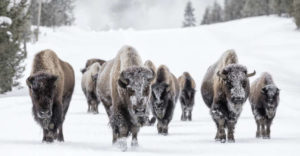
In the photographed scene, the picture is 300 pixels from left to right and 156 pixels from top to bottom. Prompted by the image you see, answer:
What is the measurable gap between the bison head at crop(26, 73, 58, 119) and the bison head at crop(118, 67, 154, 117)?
1.62 metres

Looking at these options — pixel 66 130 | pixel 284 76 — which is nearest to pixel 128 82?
pixel 66 130

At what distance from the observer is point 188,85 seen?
16.7 metres

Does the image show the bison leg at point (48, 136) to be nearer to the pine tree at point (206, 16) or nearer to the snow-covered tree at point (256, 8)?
the snow-covered tree at point (256, 8)

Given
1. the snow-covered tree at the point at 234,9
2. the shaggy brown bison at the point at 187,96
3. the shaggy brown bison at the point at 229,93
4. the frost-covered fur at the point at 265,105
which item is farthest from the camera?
the snow-covered tree at the point at 234,9

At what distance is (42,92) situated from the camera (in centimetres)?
740

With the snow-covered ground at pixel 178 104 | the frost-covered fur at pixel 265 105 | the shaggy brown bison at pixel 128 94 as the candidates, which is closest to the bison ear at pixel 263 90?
the frost-covered fur at pixel 265 105

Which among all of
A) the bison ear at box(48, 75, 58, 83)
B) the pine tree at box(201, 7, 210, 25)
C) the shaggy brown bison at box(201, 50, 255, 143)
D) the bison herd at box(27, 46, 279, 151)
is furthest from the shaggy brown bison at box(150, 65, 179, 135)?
the pine tree at box(201, 7, 210, 25)

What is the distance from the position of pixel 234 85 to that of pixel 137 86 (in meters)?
2.57

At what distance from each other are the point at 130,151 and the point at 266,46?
39440mm

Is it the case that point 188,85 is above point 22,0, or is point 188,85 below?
below

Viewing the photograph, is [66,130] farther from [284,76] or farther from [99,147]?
[284,76]

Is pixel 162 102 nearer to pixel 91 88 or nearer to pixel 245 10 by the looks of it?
pixel 91 88

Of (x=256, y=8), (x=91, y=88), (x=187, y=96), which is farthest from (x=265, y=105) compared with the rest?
(x=256, y=8)

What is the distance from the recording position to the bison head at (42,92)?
7.23 meters
